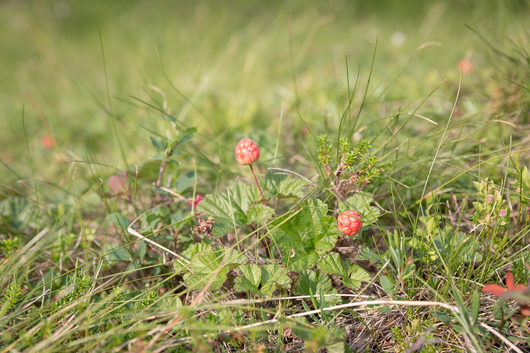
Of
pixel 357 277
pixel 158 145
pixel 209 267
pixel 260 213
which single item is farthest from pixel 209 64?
pixel 357 277

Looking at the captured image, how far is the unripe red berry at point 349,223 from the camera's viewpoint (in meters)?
1.05

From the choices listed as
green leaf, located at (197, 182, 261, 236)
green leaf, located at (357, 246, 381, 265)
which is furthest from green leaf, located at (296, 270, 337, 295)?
green leaf, located at (197, 182, 261, 236)

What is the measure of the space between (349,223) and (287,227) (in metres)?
0.21

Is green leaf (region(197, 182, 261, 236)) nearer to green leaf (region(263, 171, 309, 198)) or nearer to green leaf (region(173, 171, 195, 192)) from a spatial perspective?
green leaf (region(263, 171, 309, 198))

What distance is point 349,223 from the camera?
1050 mm

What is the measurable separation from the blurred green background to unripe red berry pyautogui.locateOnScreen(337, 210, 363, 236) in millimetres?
495

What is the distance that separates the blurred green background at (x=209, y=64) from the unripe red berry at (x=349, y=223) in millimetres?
495

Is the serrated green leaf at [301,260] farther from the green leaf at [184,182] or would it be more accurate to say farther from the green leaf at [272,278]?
the green leaf at [184,182]

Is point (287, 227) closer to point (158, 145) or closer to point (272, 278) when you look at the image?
point (272, 278)

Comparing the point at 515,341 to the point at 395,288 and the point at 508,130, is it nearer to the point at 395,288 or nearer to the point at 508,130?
the point at 395,288

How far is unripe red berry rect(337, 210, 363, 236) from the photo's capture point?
105 centimetres

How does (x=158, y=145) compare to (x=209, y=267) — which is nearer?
(x=209, y=267)

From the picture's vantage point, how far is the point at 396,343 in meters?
1.04

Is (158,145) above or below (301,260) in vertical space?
above
